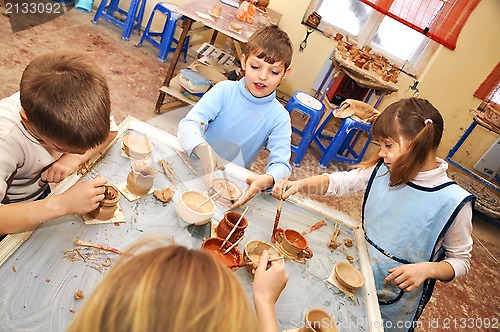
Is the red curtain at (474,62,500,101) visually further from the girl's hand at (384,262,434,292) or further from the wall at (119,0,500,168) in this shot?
the girl's hand at (384,262,434,292)

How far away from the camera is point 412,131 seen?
1.63 metres

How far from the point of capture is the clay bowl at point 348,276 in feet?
4.67

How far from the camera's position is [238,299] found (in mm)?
662

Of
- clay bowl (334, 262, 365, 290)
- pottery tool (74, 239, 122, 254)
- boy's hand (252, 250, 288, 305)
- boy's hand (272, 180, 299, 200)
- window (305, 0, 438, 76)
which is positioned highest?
window (305, 0, 438, 76)

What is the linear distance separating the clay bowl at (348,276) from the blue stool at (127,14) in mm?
4880

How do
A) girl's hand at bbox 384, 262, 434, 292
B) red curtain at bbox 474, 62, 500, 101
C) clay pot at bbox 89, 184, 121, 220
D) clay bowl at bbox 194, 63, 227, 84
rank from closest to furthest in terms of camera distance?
clay pot at bbox 89, 184, 121, 220 < girl's hand at bbox 384, 262, 434, 292 < clay bowl at bbox 194, 63, 227, 84 < red curtain at bbox 474, 62, 500, 101

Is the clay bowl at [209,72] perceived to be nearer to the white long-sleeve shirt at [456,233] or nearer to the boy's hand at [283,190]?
the boy's hand at [283,190]

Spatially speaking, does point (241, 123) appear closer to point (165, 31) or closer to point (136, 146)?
point (136, 146)

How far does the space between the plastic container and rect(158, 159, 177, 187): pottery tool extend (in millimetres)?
2283

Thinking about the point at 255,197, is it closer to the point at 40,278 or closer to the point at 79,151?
the point at 79,151

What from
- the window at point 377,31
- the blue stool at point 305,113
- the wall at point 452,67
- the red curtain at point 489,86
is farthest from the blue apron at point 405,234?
the red curtain at point 489,86

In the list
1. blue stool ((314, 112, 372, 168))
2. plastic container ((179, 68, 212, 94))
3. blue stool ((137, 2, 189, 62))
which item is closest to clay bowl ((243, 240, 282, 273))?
plastic container ((179, 68, 212, 94))

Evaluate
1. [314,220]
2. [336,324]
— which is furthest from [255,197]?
[336,324]

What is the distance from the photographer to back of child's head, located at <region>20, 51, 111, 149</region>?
3.71 feet
